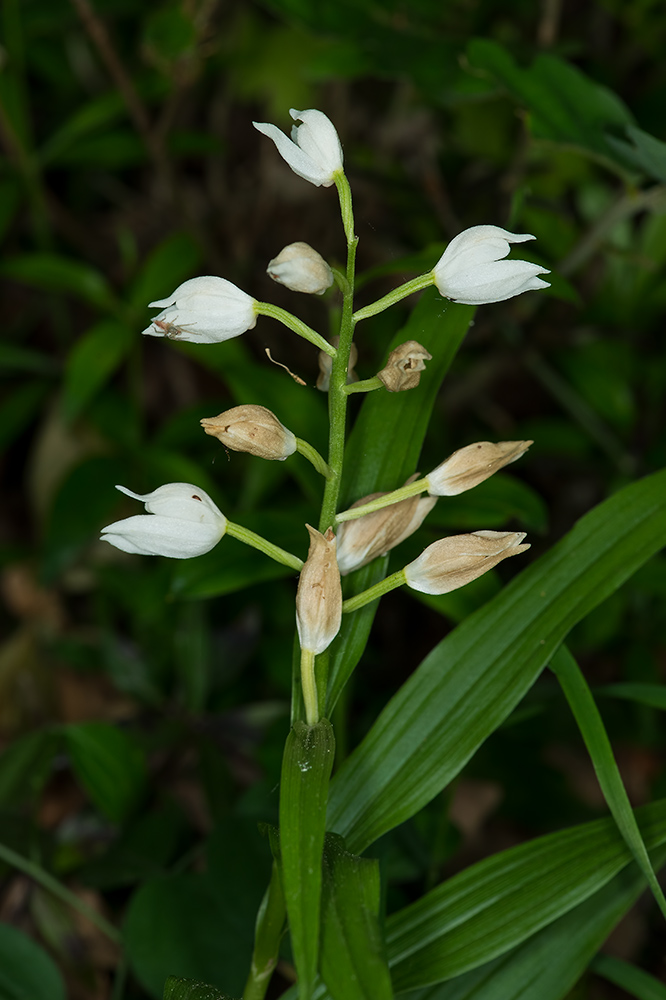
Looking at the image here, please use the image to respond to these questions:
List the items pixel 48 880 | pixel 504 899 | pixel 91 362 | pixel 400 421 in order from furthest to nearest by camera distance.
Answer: pixel 91 362, pixel 48 880, pixel 400 421, pixel 504 899

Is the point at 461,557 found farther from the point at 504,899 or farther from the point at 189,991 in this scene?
the point at 189,991

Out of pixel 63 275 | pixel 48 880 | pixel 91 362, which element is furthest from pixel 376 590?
pixel 63 275

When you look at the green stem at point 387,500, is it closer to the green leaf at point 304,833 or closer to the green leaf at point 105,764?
the green leaf at point 304,833

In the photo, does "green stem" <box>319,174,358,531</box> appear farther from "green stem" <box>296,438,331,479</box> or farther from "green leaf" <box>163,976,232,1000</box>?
"green leaf" <box>163,976,232,1000</box>

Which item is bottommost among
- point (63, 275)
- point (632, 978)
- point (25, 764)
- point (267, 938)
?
point (25, 764)

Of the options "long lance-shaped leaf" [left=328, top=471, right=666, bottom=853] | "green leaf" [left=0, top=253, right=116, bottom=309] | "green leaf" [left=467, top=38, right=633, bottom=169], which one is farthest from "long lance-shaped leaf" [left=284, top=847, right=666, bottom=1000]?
"green leaf" [left=0, top=253, right=116, bottom=309]

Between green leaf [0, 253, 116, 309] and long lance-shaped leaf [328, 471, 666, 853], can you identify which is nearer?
long lance-shaped leaf [328, 471, 666, 853]

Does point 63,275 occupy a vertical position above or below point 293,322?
below
